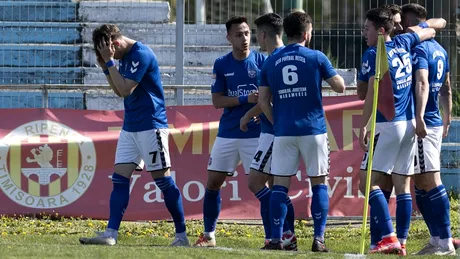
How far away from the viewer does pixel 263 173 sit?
1048 centimetres

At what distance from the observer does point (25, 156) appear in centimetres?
1320

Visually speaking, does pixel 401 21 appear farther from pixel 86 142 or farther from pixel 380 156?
pixel 86 142

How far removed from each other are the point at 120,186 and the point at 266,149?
1383 mm

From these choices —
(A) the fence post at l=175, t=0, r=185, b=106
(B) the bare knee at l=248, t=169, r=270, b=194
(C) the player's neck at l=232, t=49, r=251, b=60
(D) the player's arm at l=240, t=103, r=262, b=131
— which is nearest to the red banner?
(A) the fence post at l=175, t=0, r=185, b=106

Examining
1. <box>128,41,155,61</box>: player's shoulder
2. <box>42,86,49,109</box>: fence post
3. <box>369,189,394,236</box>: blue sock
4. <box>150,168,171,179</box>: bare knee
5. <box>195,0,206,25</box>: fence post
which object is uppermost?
<box>195,0,206,25</box>: fence post

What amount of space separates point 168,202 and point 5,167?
11.1ft

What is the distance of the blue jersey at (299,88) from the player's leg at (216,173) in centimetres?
111

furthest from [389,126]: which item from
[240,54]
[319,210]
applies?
[240,54]

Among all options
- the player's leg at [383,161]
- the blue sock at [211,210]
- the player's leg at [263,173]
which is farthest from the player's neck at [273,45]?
the blue sock at [211,210]

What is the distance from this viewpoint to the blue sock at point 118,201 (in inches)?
401

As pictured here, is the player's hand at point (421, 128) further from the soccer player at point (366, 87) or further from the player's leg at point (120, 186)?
the player's leg at point (120, 186)

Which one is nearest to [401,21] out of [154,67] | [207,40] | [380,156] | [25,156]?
[380,156]

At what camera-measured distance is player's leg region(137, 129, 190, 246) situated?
406 inches

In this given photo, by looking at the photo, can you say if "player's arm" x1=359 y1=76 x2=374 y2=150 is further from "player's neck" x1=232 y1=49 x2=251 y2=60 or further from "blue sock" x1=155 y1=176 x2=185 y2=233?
"blue sock" x1=155 y1=176 x2=185 y2=233
